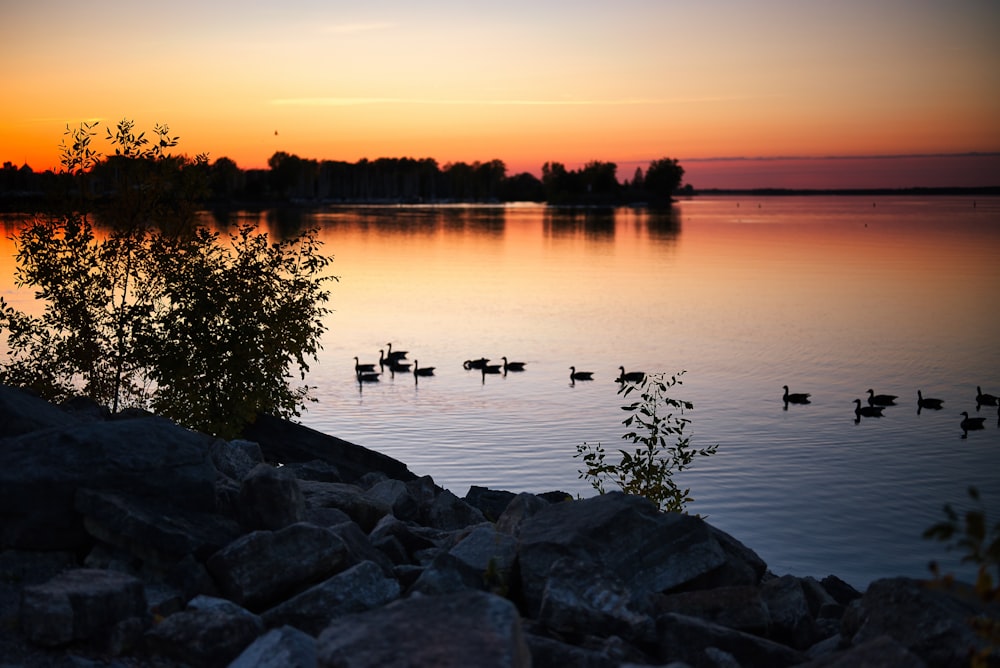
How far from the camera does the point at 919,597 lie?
334 inches

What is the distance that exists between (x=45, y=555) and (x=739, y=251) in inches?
4546

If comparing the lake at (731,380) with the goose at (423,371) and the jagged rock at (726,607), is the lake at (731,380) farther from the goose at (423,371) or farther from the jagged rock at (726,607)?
the jagged rock at (726,607)

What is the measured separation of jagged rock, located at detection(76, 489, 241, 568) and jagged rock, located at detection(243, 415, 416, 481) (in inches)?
398

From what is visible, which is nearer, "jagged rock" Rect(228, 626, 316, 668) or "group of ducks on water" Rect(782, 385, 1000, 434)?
"jagged rock" Rect(228, 626, 316, 668)

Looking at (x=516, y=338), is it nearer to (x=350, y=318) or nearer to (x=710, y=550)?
(x=350, y=318)

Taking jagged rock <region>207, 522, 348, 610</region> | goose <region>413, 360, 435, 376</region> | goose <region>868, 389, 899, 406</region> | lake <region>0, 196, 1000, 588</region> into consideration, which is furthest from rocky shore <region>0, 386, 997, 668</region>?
goose <region>413, 360, 435, 376</region>

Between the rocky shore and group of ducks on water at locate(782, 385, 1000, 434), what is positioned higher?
the rocky shore

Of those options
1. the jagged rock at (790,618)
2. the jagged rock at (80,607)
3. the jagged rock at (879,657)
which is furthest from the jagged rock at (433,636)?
the jagged rock at (790,618)

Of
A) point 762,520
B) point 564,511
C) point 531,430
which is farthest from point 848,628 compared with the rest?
point 531,430

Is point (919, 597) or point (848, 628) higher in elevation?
point (919, 597)

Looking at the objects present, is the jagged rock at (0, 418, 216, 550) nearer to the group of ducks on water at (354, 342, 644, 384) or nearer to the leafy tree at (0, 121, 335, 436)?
the leafy tree at (0, 121, 335, 436)

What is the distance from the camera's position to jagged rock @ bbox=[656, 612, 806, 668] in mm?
8836

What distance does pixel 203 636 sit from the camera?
27.1 ft

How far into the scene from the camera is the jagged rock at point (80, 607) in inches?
320
